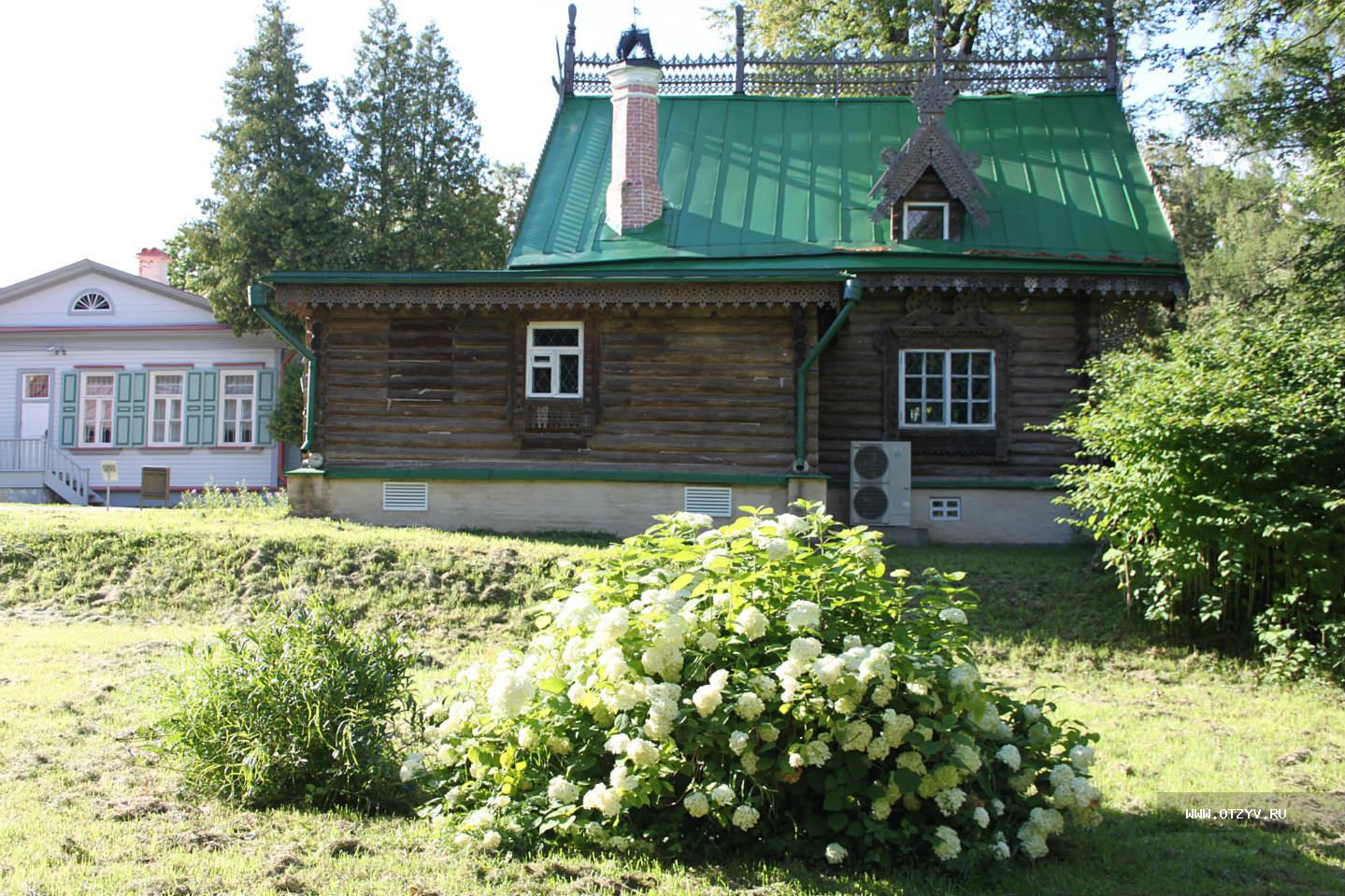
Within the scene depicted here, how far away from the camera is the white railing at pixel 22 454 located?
25.5 m

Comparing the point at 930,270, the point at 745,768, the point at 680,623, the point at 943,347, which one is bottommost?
the point at 745,768

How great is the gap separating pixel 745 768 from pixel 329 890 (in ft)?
6.09

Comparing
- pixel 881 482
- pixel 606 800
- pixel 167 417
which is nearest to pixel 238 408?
pixel 167 417

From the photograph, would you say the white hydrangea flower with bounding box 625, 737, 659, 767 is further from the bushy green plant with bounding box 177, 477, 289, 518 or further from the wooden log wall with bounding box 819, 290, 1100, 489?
the wooden log wall with bounding box 819, 290, 1100, 489

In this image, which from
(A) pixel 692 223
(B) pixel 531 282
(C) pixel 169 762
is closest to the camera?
(C) pixel 169 762

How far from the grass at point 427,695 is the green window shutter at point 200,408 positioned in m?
11.6

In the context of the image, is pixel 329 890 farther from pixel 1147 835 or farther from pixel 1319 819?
pixel 1319 819

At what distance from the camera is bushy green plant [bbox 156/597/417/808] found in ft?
19.4

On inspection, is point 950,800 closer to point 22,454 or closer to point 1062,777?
point 1062,777

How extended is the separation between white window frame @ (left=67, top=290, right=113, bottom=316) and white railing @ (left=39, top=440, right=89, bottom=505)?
3.44m

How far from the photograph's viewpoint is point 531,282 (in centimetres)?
1499

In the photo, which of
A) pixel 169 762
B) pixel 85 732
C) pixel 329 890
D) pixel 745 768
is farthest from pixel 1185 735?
pixel 85 732

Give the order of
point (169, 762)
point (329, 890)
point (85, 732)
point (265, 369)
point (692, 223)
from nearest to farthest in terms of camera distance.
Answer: point (329, 890) → point (169, 762) → point (85, 732) → point (692, 223) → point (265, 369)

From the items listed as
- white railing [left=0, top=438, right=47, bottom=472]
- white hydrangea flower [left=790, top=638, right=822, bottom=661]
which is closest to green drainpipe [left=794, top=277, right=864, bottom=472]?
white hydrangea flower [left=790, top=638, right=822, bottom=661]
